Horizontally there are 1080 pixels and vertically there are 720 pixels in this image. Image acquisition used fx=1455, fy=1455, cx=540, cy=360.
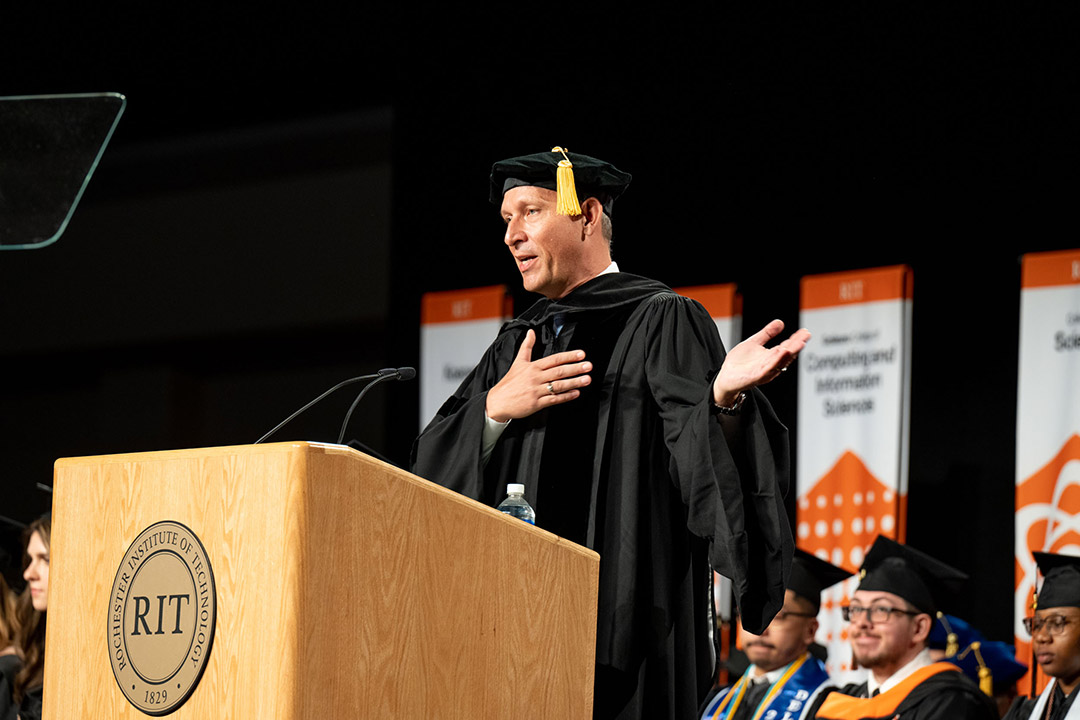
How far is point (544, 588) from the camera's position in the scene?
2.04 m

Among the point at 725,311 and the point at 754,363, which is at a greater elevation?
the point at 725,311

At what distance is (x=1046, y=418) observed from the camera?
633 centimetres

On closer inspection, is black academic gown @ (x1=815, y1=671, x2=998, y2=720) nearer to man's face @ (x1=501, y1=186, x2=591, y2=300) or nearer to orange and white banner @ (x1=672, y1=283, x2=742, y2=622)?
orange and white banner @ (x1=672, y1=283, x2=742, y2=622)

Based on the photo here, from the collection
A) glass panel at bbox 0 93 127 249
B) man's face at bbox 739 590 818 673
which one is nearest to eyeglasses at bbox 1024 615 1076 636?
man's face at bbox 739 590 818 673

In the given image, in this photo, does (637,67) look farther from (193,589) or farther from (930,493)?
(193,589)

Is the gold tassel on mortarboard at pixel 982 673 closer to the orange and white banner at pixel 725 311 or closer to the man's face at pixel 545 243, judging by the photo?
the orange and white banner at pixel 725 311

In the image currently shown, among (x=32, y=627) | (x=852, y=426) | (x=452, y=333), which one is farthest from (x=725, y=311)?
(x=32, y=627)

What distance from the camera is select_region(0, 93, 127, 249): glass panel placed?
11.7ft

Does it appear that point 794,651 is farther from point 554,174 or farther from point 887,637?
point 554,174

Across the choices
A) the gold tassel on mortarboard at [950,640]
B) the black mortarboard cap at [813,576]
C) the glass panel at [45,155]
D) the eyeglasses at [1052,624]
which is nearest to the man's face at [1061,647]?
the eyeglasses at [1052,624]

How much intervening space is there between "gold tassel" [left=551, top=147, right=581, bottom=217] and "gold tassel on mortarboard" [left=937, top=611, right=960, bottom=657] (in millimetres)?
4049

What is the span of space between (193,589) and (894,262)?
5807 millimetres

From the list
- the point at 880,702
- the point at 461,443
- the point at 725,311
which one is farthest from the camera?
the point at 725,311

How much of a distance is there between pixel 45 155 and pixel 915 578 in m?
4.02
